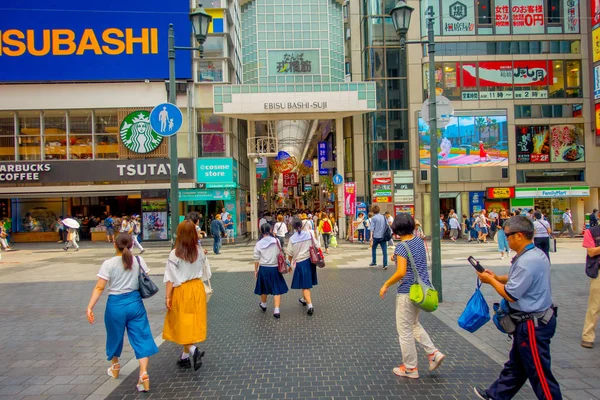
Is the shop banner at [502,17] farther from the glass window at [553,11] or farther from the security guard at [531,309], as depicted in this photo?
the security guard at [531,309]

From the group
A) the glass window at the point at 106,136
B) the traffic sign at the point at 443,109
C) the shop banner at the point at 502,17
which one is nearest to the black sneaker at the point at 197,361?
the traffic sign at the point at 443,109

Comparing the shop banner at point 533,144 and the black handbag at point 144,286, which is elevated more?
the shop banner at point 533,144

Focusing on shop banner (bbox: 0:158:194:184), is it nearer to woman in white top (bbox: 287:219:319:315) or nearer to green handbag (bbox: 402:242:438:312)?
woman in white top (bbox: 287:219:319:315)

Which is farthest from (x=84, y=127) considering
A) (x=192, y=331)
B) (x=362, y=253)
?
(x=192, y=331)

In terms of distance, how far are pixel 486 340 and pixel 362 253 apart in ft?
37.9

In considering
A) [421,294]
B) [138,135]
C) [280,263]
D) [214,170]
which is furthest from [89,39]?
[421,294]

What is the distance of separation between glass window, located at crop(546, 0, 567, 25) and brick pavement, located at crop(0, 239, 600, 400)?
21.5 metres

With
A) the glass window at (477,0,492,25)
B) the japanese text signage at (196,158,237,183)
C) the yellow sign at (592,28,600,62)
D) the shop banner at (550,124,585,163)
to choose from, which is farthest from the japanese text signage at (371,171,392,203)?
the yellow sign at (592,28,600,62)

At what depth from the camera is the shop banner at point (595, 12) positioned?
2348 cm

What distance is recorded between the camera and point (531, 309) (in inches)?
143

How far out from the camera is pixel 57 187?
24.0 meters

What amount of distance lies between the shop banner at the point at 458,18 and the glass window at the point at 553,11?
4.51 metres

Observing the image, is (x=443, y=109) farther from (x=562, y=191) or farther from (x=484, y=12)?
(x=484, y=12)

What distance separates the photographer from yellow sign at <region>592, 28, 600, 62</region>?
23438 mm
